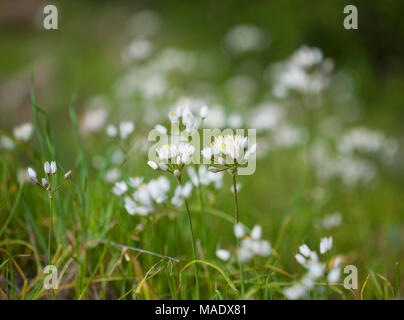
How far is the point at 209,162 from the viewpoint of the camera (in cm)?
127

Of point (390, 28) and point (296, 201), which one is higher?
point (390, 28)

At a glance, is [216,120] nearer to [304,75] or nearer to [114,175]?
[304,75]

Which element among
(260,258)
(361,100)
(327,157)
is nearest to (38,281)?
(260,258)

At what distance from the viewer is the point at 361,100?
4.76m

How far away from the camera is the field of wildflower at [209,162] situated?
1318 mm

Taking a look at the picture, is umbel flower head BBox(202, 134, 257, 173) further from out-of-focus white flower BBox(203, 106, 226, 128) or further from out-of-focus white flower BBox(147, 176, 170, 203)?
out-of-focus white flower BBox(203, 106, 226, 128)

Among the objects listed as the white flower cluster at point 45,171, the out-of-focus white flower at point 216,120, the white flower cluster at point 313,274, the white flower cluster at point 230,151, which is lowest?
the white flower cluster at point 313,274

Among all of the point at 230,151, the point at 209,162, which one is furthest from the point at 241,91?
the point at 230,151

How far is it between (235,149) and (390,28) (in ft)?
13.0

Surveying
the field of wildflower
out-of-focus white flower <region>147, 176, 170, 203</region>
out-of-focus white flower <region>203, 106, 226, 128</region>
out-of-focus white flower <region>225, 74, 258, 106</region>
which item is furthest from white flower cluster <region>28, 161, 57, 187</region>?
out-of-focus white flower <region>225, 74, 258, 106</region>

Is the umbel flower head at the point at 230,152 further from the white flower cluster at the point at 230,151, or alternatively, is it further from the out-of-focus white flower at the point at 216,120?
the out-of-focus white flower at the point at 216,120

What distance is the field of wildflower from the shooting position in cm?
132

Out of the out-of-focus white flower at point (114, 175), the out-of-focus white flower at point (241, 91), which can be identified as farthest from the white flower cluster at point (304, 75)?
the out-of-focus white flower at point (241, 91)
